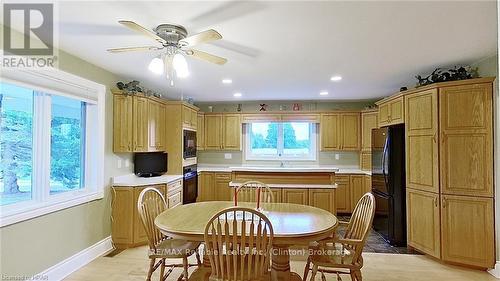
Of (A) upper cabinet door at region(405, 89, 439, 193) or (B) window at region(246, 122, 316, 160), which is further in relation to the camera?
(B) window at region(246, 122, 316, 160)

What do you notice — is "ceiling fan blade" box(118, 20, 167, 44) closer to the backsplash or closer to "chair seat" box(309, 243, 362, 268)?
"chair seat" box(309, 243, 362, 268)

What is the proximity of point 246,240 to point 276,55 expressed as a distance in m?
1.92

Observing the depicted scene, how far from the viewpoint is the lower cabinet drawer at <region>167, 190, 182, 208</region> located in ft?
13.9

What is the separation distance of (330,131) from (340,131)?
0.20m

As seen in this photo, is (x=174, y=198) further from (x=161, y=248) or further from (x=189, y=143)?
(x=161, y=248)

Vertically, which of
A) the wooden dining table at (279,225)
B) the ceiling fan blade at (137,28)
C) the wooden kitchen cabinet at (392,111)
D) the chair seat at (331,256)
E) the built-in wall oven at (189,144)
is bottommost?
the chair seat at (331,256)

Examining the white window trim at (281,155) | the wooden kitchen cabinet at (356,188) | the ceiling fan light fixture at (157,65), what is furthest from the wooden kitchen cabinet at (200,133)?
the ceiling fan light fixture at (157,65)

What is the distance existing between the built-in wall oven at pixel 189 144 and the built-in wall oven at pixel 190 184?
24 centimetres

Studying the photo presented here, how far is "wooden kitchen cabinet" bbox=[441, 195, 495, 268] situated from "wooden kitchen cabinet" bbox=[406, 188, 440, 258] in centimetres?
7

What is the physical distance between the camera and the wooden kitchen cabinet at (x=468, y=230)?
3.02m

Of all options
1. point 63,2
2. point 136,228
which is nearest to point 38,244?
point 136,228

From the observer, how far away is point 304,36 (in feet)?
8.15

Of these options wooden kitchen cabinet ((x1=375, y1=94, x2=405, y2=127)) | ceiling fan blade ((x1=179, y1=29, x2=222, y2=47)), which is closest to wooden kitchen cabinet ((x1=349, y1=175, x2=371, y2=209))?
wooden kitchen cabinet ((x1=375, y1=94, x2=405, y2=127))

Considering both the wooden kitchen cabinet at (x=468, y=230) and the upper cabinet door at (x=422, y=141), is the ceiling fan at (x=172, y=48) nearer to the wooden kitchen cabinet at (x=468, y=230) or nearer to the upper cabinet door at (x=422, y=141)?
the upper cabinet door at (x=422, y=141)
